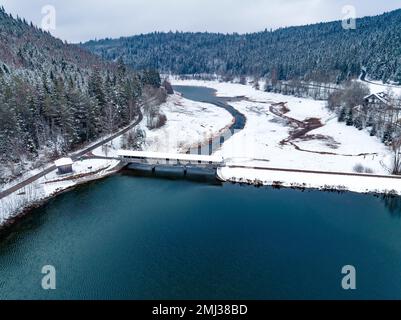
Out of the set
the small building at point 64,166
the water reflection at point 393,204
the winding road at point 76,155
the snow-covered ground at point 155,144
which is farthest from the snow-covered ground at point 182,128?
the water reflection at point 393,204

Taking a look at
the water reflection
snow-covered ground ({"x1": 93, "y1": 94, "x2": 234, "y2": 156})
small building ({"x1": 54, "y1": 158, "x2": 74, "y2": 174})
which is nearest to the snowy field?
snow-covered ground ({"x1": 93, "y1": 94, "x2": 234, "y2": 156})

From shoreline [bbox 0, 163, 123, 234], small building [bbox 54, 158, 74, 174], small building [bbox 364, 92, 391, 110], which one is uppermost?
small building [bbox 364, 92, 391, 110]

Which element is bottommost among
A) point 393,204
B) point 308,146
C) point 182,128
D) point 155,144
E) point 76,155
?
point 393,204

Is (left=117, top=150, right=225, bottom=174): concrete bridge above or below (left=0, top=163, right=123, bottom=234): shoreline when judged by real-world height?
above

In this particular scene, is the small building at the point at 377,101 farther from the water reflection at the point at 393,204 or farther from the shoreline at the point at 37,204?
the shoreline at the point at 37,204

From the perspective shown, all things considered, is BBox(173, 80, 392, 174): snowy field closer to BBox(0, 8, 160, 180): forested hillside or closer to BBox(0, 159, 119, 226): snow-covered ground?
BBox(0, 159, 119, 226): snow-covered ground

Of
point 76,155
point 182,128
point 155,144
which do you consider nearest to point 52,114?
point 76,155

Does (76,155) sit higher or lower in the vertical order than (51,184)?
higher

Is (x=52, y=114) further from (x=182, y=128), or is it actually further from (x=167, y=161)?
(x=182, y=128)

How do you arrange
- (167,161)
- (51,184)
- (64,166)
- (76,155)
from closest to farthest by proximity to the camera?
1. (51,184)
2. (64,166)
3. (167,161)
4. (76,155)

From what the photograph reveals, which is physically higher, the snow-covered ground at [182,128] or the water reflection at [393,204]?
the snow-covered ground at [182,128]
